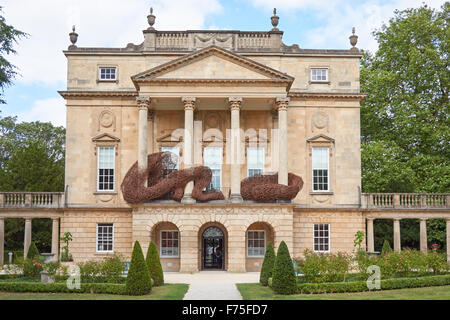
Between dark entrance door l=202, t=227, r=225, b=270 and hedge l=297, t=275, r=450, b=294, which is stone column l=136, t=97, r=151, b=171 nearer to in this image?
dark entrance door l=202, t=227, r=225, b=270

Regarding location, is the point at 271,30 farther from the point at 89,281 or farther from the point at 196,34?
the point at 89,281

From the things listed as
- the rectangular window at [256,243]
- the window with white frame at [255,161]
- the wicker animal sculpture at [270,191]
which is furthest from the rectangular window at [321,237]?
the window with white frame at [255,161]

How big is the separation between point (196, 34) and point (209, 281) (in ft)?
59.2

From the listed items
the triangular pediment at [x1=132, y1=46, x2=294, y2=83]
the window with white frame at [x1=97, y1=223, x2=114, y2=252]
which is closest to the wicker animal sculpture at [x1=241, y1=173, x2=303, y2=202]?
the triangular pediment at [x1=132, y1=46, x2=294, y2=83]

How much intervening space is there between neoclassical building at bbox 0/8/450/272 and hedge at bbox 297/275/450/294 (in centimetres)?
1233

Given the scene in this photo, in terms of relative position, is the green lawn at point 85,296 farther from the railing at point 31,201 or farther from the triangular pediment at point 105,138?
the triangular pediment at point 105,138

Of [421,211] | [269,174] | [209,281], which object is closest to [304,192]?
[269,174]

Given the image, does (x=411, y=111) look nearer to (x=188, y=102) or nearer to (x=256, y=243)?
(x=256, y=243)

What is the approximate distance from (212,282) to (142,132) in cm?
1178

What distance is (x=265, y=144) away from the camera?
3803 centimetres

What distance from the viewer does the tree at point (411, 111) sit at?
4312 cm

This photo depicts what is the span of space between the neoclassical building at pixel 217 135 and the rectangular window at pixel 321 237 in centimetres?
7

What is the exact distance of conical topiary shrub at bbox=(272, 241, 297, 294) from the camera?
22.6 m
